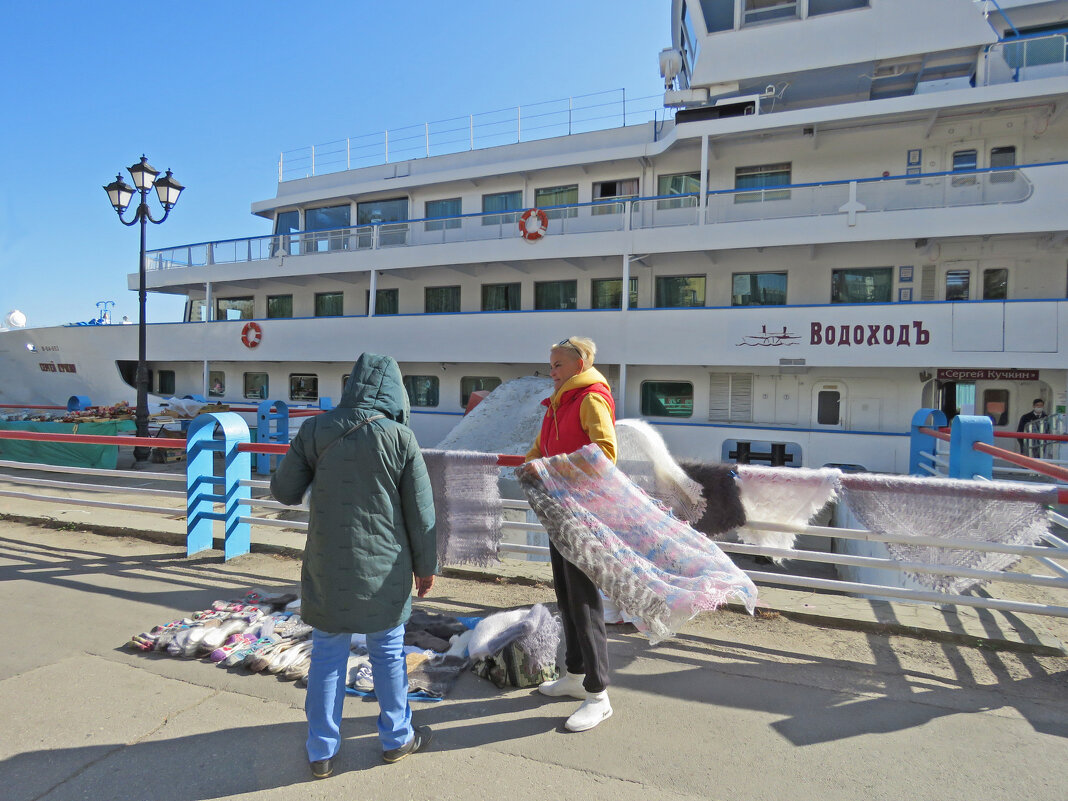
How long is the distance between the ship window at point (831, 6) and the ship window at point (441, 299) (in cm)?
1060

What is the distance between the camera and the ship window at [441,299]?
56.1ft

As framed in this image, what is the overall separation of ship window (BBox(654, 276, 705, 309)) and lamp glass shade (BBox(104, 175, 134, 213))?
39.3 feet

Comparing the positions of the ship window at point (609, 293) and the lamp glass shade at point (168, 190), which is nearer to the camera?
the lamp glass shade at point (168, 190)

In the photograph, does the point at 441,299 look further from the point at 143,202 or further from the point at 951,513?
the point at 951,513

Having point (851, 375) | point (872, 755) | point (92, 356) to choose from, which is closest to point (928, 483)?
point (872, 755)

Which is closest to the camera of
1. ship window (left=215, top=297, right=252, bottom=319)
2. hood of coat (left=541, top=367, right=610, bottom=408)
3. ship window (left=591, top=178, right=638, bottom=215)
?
hood of coat (left=541, top=367, right=610, bottom=408)

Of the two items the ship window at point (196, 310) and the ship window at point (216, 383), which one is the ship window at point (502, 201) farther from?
the ship window at point (196, 310)

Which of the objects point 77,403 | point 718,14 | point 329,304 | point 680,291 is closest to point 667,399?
point 680,291

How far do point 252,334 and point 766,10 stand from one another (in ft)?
52.1

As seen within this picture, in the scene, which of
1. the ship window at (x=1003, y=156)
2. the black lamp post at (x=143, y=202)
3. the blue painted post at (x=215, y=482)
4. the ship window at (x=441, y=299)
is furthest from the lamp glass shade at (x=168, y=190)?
the ship window at (x=1003, y=156)

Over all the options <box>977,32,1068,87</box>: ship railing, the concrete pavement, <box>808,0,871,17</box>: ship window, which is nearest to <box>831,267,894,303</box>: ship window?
<box>977,32,1068,87</box>: ship railing

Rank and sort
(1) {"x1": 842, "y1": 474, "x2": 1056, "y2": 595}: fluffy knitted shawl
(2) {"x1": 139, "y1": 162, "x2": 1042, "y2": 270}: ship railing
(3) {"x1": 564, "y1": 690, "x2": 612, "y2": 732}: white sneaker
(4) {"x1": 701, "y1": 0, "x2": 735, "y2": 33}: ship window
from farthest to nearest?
(4) {"x1": 701, "y1": 0, "x2": 735, "y2": 33}: ship window, (2) {"x1": 139, "y1": 162, "x2": 1042, "y2": 270}: ship railing, (1) {"x1": 842, "y1": 474, "x2": 1056, "y2": 595}: fluffy knitted shawl, (3) {"x1": 564, "y1": 690, "x2": 612, "y2": 732}: white sneaker

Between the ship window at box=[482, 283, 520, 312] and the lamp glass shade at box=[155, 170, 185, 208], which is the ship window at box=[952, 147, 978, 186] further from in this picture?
the lamp glass shade at box=[155, 170, 185, 208]

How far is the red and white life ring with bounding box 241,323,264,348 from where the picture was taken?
59.0 feet
